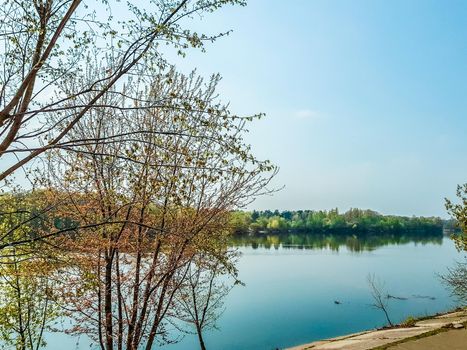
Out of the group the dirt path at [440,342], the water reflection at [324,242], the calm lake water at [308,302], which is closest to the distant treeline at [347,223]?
the water reflection at [324,242]

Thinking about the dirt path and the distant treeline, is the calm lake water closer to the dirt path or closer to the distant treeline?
the dirt path

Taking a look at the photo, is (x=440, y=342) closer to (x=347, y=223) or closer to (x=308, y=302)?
(x=308, y=302)

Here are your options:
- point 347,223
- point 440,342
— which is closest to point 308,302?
point 440,342

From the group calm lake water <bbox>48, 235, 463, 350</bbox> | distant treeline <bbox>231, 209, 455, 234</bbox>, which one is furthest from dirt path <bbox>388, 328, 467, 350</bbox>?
distant treeline <bbox>231, 209, 455, 234</bbox>

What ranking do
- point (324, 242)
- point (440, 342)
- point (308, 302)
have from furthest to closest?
point (324, 242), point (308, 302), point (440, 342)

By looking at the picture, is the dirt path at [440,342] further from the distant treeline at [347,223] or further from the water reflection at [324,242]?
the distant treeline at [347,223]

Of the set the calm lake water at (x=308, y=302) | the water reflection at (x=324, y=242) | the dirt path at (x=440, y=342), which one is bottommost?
the calm lake water at (x=308, y=302)

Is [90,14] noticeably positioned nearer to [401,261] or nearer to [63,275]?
[63,275]

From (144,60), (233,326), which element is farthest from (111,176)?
(233,326)

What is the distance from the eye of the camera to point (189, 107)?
4.90 metres

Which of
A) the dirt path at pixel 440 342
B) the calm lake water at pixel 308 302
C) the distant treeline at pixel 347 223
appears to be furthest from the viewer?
the distant treeline at pixel 347 223

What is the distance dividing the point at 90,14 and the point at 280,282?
40.6m

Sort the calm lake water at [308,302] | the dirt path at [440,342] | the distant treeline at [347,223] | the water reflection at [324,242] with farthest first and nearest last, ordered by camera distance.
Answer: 1. the distant treeline at [347,223]
2. the water reflection at [324,242]
3. the calm lake water at [308,302]
4. the dirt path at [440,342]

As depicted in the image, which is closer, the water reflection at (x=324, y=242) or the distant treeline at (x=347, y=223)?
the water reflection at (x=324, y=242)
